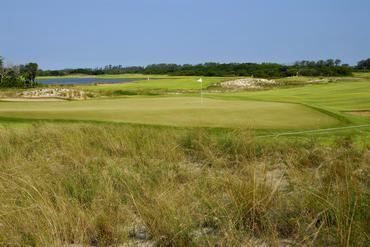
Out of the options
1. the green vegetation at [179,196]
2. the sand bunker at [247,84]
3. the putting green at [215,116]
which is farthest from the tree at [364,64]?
the green vegetation at [179,196]

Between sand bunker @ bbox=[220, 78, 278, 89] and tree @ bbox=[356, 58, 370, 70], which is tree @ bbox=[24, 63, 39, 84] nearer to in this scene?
sand bunker @ bbox=[220, 78, 278, 89]

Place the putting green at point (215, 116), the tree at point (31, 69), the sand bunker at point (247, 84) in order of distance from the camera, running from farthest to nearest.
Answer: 1. the tree at point (31, 69)
2. the sand bunker at point (247, 84)
3. the putting green at point (215, 116)

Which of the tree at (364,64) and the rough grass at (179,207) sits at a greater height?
the tree at (364,64)

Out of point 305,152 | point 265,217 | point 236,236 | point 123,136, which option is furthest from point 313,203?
point 123,136

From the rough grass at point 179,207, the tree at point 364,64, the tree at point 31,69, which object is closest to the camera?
the rough grass at point 179,207

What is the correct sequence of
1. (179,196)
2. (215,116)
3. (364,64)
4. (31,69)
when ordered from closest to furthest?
(179,196) < (215,116) < (31,69) < (364,64)

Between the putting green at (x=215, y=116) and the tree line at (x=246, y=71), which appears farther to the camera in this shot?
the tree line at (x=246, y=71)

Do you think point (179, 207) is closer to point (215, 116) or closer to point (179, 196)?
point (179, 196)

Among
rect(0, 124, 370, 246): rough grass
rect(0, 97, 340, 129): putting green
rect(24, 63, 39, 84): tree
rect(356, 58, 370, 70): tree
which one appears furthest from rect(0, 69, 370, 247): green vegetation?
rect(356, 58, 370, 70): tree

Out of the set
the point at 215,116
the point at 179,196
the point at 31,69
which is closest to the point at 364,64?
the point at 31,69

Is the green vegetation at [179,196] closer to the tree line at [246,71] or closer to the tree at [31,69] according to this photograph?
the tree line at [246,71]

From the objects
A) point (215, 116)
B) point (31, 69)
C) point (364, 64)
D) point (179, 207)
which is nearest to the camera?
point (179, 207)

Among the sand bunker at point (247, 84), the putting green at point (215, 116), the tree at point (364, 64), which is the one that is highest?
the tree at point (364, 64)

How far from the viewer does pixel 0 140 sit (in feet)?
27.9
